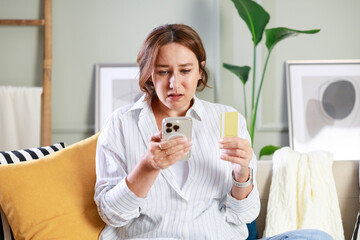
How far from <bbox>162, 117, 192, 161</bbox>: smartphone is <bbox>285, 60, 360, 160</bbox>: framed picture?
1882 mm

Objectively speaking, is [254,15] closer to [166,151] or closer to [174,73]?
[174,73]

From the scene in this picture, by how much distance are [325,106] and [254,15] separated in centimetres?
81

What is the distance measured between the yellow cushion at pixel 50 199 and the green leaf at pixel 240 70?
4.63 ft

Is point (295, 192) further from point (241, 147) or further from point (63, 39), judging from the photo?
point (63, 39)

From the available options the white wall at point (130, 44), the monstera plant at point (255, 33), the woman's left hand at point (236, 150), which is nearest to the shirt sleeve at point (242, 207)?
the woman's left hand at point (236, 150)

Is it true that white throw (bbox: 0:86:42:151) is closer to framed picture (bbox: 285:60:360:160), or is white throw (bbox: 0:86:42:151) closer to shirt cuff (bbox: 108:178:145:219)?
framed picture (bbox: 285:60:360:160)

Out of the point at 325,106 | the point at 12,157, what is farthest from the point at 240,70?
the point at 12,157

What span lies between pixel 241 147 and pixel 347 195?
2.74 feet

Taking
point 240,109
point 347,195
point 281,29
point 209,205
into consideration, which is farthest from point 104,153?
point 240,109

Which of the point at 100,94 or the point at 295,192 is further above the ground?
the point at 100,94

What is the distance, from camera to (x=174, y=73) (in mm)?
1272

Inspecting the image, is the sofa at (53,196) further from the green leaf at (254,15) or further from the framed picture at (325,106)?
the framed picture at (325,106)

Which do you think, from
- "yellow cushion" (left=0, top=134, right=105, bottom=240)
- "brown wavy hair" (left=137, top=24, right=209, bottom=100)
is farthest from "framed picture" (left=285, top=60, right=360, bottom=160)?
"yellow cushion" (left=0, top=134, right=105, bottom=240)

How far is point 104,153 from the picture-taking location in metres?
1.32
